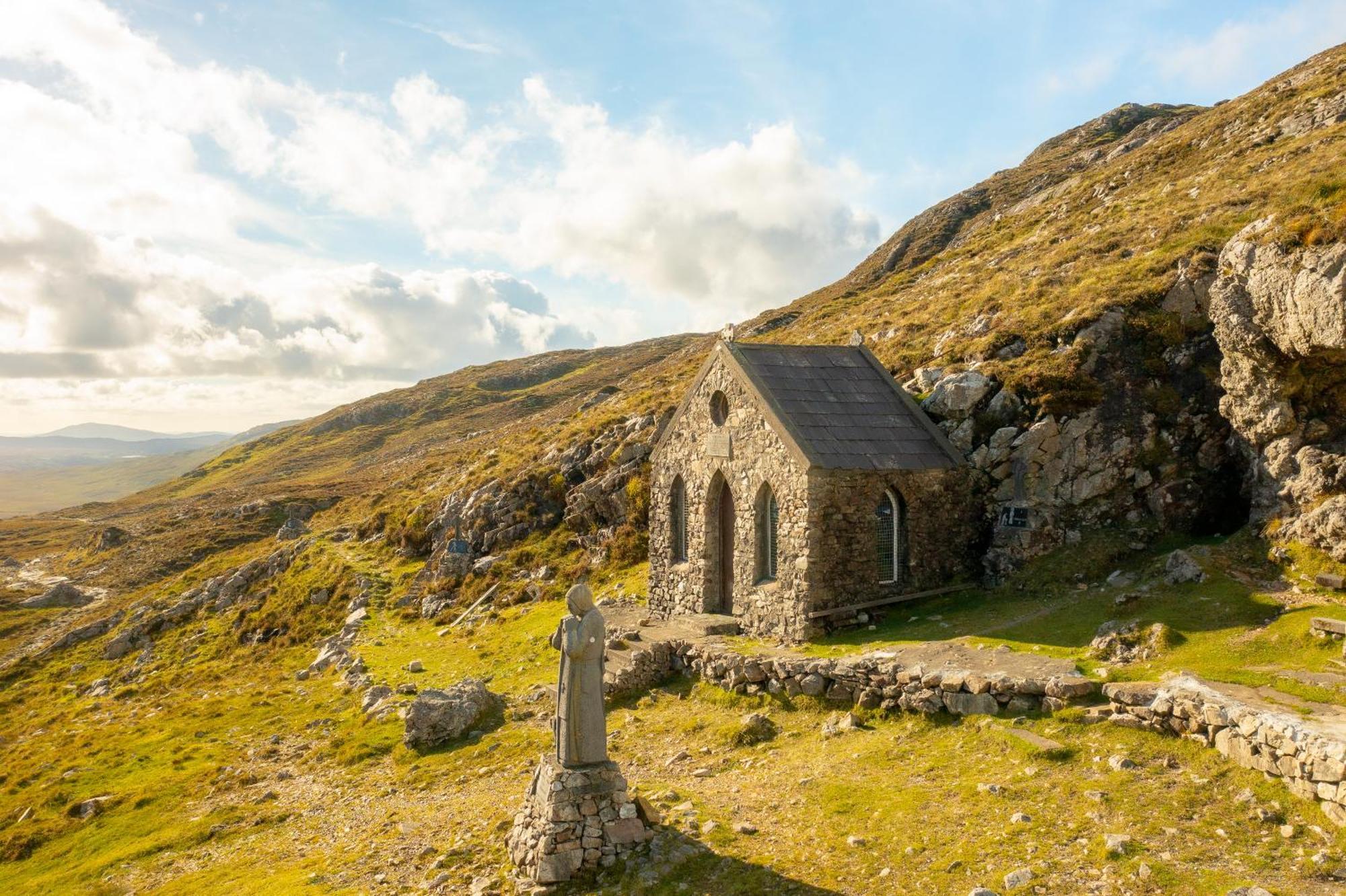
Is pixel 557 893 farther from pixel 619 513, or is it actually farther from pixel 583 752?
pixel 619 513

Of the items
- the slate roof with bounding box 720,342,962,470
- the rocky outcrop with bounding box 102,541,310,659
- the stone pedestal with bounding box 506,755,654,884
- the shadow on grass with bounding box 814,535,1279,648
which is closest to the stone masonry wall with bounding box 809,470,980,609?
the slate roof with bounding box 720,342,962,470

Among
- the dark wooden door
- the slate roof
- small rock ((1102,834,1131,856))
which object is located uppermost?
the slate roof

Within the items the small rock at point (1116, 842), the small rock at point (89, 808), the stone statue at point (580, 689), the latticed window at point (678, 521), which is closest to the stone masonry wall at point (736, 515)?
the latticed window at point (678, 521)

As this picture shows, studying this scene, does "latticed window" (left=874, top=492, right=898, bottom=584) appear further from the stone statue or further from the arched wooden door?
the stone statue

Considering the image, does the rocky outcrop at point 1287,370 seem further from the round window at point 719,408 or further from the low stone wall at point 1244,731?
the round window at point 719,408

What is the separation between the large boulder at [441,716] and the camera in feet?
69.2

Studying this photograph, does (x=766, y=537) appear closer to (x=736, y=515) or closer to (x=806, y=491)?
(x=736, y=515)

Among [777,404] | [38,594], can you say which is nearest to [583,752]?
[777,404]

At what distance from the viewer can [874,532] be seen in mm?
22297

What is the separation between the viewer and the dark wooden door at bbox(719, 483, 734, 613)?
2572 centimetres

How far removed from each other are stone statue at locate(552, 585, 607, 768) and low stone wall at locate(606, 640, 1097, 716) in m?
6.41

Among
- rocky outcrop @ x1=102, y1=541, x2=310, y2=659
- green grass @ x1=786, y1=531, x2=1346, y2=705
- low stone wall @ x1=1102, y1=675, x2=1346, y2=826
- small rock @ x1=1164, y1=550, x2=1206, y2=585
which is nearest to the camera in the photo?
low stone wall @ x1=1102, y1=675, x2=1346, y2=826

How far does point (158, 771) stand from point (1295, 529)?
Answer: 101 ft

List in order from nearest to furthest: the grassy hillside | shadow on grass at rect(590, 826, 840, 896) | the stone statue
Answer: shadow on grass at rect(590, 826, 840, 896), the grassy hillside, the stone statue
